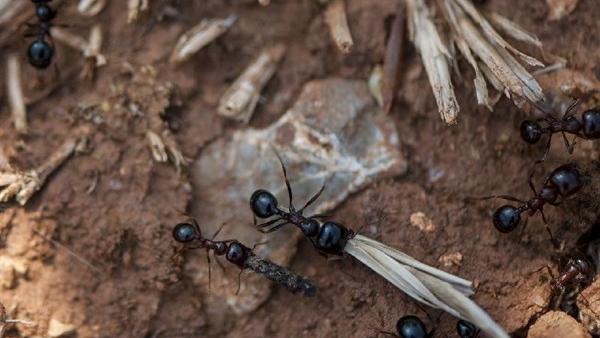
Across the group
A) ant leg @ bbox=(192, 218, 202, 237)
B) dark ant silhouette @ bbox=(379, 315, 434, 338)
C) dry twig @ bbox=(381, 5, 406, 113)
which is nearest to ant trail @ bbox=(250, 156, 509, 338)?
dark ant silhouette @ bbox=(379, 315, 434, 338)

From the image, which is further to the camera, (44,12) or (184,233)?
(44,12)

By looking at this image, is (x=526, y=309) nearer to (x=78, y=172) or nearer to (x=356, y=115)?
(x=356, y=115)

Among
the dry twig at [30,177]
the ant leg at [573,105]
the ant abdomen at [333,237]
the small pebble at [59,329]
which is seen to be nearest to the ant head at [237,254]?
the ant abdomen at [333,237]

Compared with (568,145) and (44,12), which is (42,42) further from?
(568,145)

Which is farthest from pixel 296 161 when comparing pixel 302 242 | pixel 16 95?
pixel 16 95

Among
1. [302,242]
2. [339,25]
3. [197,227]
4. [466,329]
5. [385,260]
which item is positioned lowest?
[466,329]

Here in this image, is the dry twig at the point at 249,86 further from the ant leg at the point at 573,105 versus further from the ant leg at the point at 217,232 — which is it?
the ant leg at the point at 573,105
